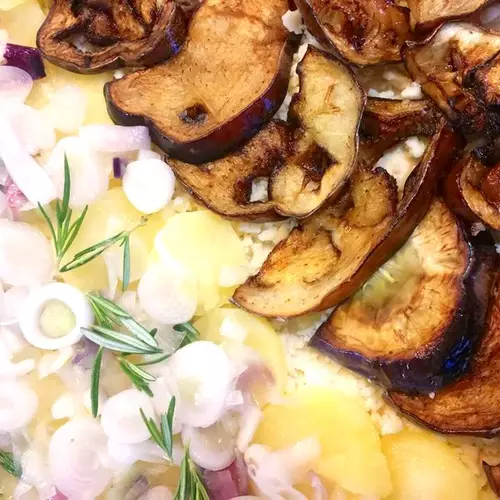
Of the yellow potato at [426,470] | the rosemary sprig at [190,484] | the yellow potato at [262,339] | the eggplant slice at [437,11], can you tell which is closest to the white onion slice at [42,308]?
the yellow potato at [262,339]

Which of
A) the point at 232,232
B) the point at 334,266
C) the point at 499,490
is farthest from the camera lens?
the point at 232,232

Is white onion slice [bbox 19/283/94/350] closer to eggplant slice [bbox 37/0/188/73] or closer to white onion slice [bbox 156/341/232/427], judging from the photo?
white onion slice [bbox 156/341/232/427]

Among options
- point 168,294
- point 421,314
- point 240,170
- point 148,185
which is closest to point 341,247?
point 421,314

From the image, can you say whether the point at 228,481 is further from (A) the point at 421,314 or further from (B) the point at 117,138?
(B) the point at 117,138

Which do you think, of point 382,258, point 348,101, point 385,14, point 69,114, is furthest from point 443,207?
point 69,114

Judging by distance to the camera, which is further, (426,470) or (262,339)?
(262,339)

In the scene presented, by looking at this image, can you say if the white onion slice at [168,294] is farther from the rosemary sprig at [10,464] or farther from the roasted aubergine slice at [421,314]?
the rosemary sprig at [10,464]

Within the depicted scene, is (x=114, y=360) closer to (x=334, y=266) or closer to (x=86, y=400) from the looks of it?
(x=86, y=400)
